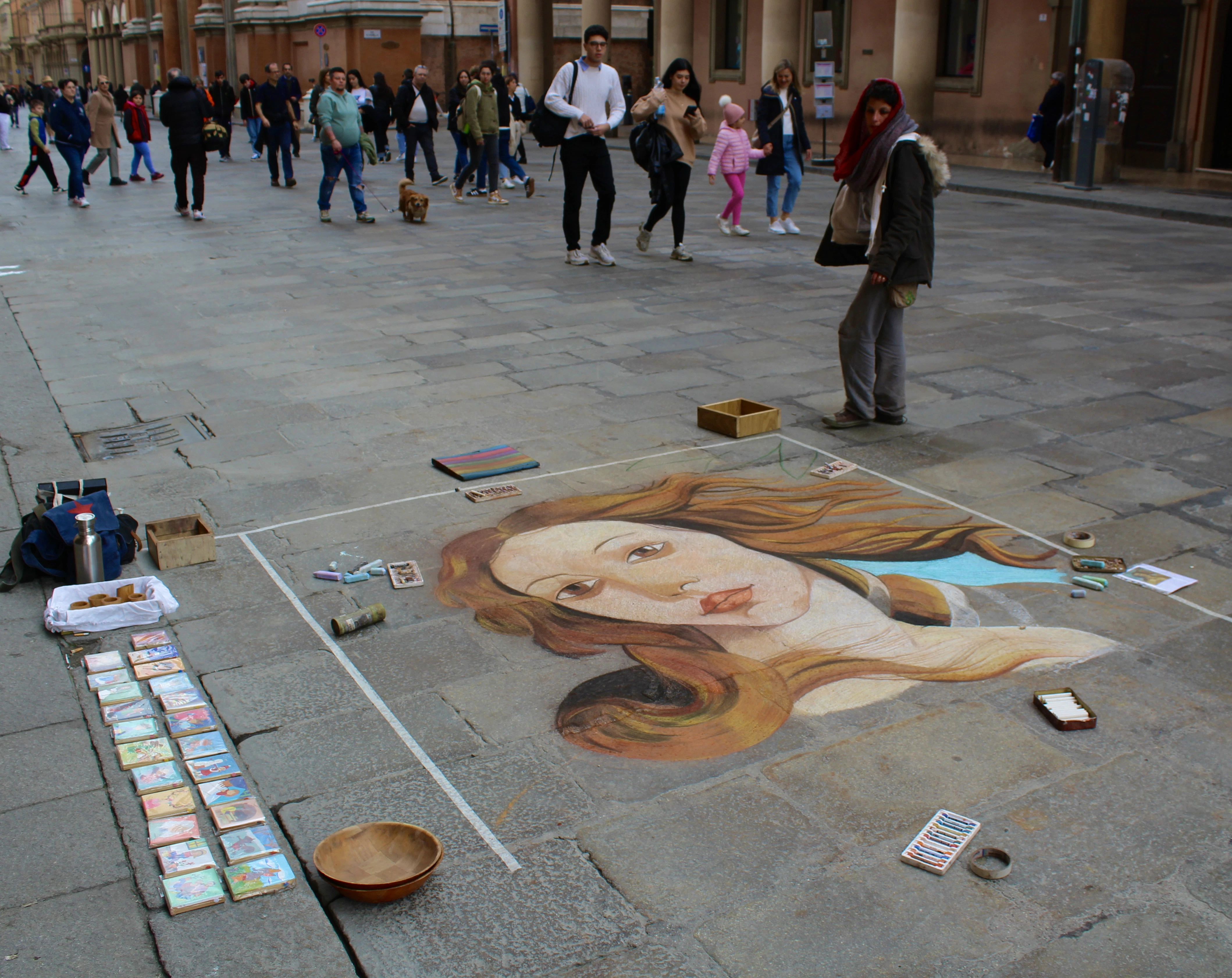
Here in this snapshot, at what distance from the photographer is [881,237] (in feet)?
18.5

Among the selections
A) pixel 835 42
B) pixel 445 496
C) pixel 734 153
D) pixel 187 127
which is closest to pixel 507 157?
pixel 187 127

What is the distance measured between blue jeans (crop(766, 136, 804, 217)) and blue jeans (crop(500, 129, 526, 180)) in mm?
5113

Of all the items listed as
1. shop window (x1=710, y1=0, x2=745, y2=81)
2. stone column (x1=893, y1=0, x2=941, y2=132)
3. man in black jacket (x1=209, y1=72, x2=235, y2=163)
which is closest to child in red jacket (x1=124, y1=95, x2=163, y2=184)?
man in black jacket (x1=209, y1=72, x2=235, y2=163)

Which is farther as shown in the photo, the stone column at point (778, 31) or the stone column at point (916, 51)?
the stone column at point (778, 31)

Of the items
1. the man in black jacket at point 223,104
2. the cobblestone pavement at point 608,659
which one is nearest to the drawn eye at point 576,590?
the cobblestone pavement at point 608,659

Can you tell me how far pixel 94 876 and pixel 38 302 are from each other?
7759mm

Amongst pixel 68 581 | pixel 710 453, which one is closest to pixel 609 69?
pixel 710 453

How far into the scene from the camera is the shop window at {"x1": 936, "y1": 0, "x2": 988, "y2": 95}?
20.3m

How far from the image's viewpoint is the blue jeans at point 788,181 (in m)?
11.6

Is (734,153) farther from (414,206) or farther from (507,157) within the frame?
(507,157)

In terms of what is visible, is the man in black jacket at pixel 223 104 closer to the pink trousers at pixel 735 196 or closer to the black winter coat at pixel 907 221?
the pink trousers at pixel 735 196

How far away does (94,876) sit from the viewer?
2.67 meters

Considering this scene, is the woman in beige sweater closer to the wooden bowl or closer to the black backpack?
the black backpack

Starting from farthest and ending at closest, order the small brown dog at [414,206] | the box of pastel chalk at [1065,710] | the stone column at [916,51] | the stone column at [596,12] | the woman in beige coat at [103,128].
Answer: the stone column at [596,12] < the stone column at [916,51] < the woman in beige coat at [103,128] < the small brown dog at [414,206] < the box of pastel chalk at [1065,710]
